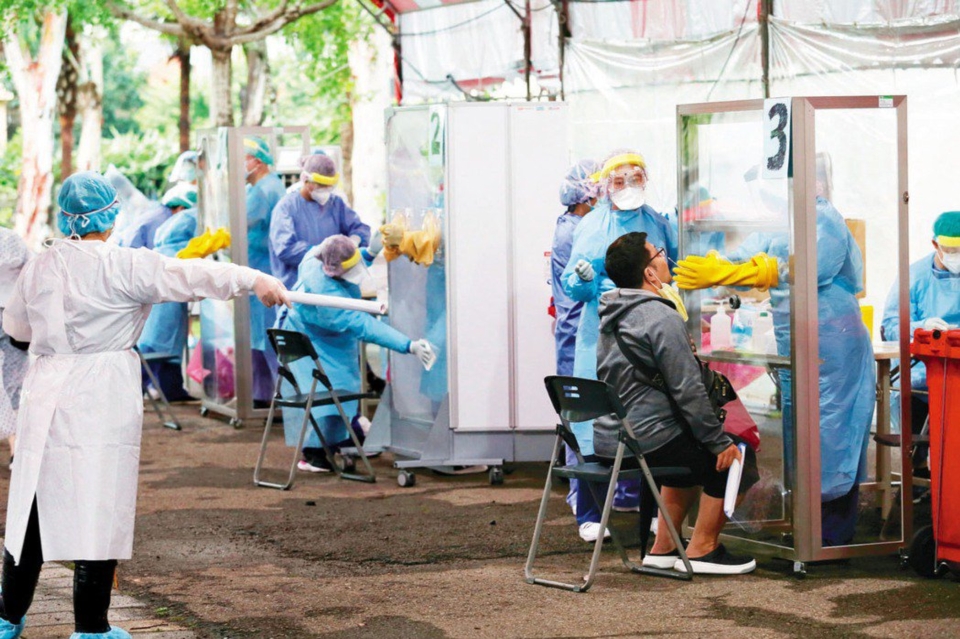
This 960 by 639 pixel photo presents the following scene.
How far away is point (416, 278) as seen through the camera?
8.54 metres

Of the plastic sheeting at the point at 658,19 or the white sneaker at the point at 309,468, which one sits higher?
the plastic sheeting at the point at 658,19

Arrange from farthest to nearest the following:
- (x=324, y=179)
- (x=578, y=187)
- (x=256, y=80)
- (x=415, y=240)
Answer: (x=256, y=80)
(x=324, y=179)
(x=415, y=240)
(x=578, y=187)

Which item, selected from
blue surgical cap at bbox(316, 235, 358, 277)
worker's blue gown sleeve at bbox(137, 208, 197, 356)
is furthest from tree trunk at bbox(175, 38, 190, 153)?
blue surgical cap at bbox(316, 235, 358, 277)

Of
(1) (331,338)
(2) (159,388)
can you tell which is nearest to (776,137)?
(1) (331,338)

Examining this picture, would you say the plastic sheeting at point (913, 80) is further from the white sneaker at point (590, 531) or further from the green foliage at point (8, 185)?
the green foliage at point (8, 185)

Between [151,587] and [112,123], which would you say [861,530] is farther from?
[112,123]

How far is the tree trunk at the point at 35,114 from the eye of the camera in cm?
2205

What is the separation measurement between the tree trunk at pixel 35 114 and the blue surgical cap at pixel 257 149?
491 inches

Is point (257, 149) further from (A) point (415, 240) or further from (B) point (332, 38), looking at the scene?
(B) point (332, 38)

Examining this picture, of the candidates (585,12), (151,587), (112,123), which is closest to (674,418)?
(151,587)

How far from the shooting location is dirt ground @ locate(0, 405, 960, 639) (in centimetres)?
529

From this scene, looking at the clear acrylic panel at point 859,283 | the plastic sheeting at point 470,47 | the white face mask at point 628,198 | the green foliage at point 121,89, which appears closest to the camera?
the clear acrylic panel at point 859,283

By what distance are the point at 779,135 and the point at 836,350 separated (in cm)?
91

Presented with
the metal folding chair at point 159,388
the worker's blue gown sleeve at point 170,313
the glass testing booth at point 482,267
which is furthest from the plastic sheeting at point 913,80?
the metal folding chair at point 159,388
